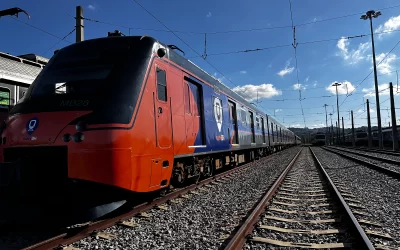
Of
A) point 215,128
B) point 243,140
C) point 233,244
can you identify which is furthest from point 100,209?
point 243,140

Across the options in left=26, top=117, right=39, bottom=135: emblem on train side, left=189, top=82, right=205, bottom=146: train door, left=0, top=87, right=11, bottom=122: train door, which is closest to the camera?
left=26, top=117, right=39, bottom=135: emblem on train side

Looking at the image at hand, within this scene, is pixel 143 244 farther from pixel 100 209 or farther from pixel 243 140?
pixel 243 140

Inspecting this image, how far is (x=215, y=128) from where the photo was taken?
9461mm

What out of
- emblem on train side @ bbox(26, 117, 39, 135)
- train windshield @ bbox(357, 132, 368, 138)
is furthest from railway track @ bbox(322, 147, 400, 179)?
train windshield @ bbox(357, 132, 368, 138)

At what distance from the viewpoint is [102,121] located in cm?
473

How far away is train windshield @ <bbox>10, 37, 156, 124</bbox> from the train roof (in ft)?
13.6

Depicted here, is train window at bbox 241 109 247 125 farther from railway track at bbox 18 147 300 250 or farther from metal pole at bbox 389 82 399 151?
metal pole at bbox 389 82 399 151

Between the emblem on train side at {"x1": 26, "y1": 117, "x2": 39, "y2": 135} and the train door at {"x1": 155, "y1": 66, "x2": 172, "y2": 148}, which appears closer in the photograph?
the emblem on train side at {"x1": 26, "y1": 117, "x2": 39, "y2": 135}

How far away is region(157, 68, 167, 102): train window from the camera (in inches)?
239

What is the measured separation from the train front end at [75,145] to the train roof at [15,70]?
4775mm

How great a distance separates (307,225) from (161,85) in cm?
349

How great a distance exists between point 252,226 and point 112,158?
2249 millimetres

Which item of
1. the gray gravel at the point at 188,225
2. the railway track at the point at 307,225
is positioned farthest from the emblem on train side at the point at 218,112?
the railway track at the point at 307,225

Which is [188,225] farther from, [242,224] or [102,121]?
[102,121]
